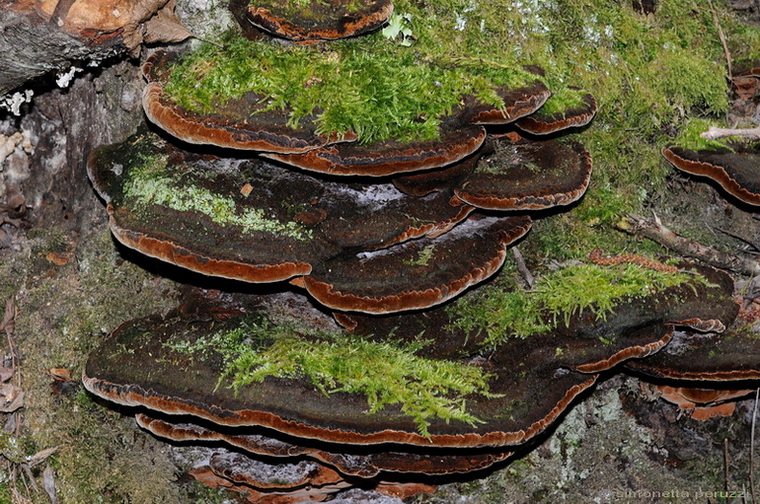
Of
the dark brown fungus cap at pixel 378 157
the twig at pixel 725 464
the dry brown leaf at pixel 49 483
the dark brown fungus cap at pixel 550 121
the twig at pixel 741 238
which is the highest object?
the dark brown fungus cap at pixel 378 157

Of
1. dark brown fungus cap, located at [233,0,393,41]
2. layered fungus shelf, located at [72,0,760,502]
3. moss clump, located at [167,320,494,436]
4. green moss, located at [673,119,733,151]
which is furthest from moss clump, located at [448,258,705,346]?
dark brown fungus cap, located at [233,0,393,41]

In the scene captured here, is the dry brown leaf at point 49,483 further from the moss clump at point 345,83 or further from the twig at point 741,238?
the twig at point 741,238

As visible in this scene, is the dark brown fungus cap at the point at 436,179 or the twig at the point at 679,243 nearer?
the dark brown fungus cap at the point at 436,179

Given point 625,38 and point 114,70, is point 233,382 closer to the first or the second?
point 114,70

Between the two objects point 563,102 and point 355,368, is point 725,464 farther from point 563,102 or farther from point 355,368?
point 355,368

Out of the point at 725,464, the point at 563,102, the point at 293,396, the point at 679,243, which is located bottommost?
the point at 725,464

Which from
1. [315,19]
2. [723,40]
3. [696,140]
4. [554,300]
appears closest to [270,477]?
[554,300]

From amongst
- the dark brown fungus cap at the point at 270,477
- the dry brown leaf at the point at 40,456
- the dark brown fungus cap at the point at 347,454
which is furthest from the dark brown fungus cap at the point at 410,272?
the dry brown leaf at the point at 40,456
